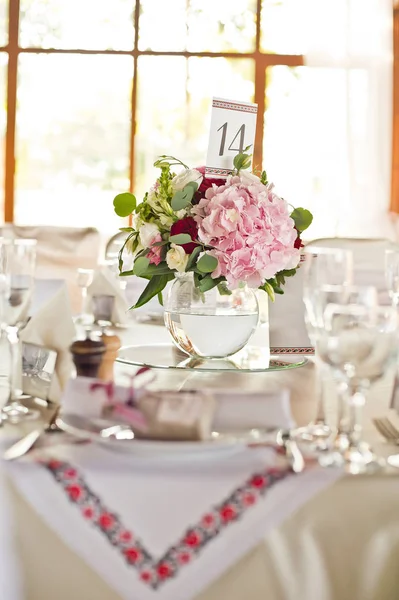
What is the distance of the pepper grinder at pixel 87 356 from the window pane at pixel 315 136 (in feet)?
13.7

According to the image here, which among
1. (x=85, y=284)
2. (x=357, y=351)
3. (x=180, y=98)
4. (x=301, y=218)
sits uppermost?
(x=180, y=98)

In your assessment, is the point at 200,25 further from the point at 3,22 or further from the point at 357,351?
the point at 357,351

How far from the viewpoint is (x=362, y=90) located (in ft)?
16.7

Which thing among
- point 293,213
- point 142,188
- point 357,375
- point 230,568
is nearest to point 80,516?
point 230,568

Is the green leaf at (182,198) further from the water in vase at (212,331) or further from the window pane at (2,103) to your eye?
the window pane at (2,103)

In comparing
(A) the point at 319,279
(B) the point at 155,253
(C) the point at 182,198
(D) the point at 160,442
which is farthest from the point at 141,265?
(D) the point at 160,442

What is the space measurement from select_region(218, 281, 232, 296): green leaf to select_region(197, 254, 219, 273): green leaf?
0.23 feet

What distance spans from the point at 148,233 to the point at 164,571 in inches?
27.0

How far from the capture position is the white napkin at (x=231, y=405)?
888 mm

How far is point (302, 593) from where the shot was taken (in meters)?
0.81

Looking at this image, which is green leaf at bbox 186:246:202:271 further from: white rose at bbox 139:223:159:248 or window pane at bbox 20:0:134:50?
window pane at bbox 20:0:134:50

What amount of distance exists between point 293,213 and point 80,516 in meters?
0.79

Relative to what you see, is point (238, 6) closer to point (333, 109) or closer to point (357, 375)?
point (333, 109)

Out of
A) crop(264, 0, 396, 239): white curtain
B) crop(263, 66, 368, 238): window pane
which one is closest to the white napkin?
crop(264, 0, 396, 239): white curtain
